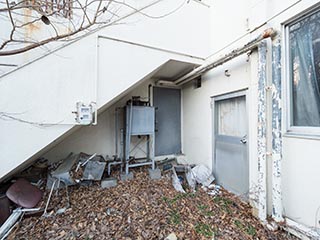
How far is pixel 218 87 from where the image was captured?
3320mm

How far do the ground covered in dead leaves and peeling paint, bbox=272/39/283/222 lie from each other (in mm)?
305

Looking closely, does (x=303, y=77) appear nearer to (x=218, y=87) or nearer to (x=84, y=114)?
(x=218, y=87)

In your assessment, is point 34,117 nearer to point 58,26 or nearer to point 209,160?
point 58,26

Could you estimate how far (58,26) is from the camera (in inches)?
94.1

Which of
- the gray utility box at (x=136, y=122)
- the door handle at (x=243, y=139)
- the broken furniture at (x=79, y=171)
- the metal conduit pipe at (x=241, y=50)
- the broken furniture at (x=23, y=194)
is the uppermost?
the metal conduit pipe at (x=241, y=50)

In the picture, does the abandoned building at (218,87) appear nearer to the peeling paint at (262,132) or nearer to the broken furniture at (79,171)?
the peeling paint at (262,132)

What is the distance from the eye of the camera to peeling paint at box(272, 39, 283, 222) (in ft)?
6.67

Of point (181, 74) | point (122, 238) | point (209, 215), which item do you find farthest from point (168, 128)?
point (122, 238)

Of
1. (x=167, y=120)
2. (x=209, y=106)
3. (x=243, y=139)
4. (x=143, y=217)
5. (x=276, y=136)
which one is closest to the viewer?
(x=276, y=136)

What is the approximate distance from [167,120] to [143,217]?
2779mm

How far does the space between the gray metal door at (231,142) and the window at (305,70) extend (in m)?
0.76

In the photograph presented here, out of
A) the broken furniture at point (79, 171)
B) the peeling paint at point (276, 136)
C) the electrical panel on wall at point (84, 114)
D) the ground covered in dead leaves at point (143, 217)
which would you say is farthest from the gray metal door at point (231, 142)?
the electrical panel on wall at point (84, 114)

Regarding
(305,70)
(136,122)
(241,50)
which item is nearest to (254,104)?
(305,70)

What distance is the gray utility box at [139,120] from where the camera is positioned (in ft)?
12.0
